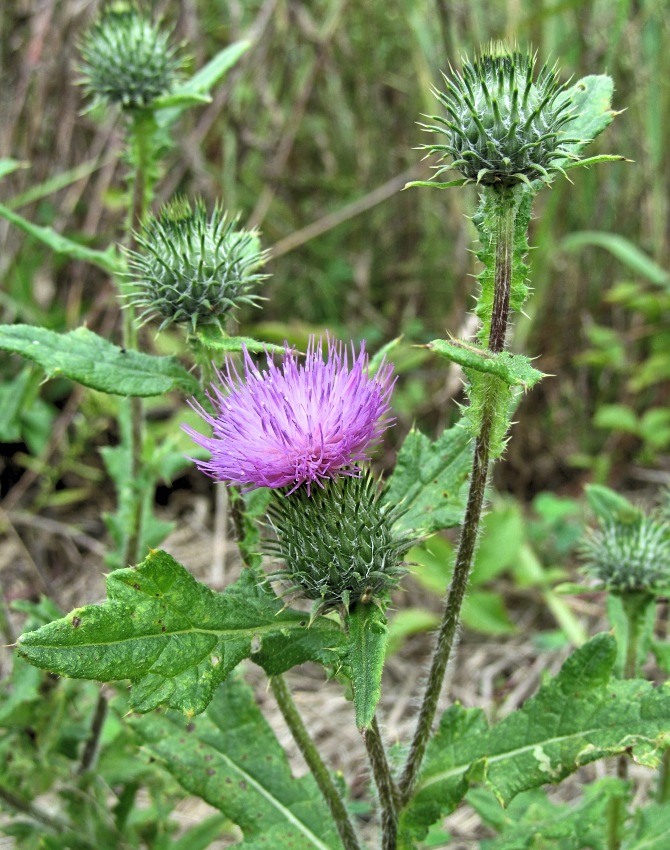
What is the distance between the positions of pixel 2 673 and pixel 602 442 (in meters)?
4.49

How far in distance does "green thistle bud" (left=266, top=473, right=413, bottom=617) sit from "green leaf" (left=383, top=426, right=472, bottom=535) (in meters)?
0.18

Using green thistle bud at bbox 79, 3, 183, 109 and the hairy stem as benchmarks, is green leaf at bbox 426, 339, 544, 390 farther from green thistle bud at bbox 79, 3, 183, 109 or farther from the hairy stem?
green thistle bud at bbox 79, 3, 183, 109

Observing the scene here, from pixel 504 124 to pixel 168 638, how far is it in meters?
1.48

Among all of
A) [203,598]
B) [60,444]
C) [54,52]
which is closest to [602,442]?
[60,444]

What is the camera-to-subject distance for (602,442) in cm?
627

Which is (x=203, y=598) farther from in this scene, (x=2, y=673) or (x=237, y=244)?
(x=2, y=673)

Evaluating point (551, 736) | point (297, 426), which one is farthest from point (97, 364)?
point (551, 736)

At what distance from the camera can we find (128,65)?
11.8 ft

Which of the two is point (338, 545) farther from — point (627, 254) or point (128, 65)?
point (627, 254)

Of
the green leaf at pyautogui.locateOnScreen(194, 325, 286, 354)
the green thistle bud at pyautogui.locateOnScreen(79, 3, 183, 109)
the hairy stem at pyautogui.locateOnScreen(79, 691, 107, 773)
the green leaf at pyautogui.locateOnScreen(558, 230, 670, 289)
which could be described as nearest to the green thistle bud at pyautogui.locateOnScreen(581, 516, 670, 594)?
the green leaf at pyautogui.locateOnScreen(194, 325, 286, 354)

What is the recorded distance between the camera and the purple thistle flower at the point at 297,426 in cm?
213

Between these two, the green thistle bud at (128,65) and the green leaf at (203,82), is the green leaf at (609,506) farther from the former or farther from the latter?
the green thistle bud at (128,65)

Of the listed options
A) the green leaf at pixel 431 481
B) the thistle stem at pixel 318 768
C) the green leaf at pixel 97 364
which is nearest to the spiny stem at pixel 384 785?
the thistle stem at pixel 318 768

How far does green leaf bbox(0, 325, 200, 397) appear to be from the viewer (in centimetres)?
235
